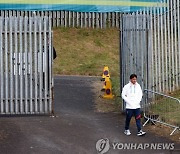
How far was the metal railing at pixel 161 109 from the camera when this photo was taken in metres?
12.7

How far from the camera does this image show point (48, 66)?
540 inches

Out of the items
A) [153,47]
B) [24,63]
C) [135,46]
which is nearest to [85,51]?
[153,47]

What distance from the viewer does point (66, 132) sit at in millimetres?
12141

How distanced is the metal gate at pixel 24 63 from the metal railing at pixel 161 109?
94.4 inches

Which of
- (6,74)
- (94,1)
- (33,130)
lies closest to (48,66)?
(6,74)

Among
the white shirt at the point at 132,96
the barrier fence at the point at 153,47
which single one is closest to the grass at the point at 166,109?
the barrier fence at the point at 153,47

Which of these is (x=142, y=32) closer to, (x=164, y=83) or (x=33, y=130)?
(x=164, y=83)

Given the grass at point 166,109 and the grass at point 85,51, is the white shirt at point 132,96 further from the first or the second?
the grass at point 85,51

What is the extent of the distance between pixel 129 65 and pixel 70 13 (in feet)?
42.8

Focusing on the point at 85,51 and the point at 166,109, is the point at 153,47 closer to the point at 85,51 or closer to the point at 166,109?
the point at 166,109

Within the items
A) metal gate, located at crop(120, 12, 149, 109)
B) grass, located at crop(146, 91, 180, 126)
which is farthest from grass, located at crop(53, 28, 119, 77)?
grass, located at crop(146, 91, 180, 126)

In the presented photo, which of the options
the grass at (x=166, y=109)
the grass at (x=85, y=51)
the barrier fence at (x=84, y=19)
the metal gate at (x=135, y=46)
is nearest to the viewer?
the grass at (x=166, y=109)

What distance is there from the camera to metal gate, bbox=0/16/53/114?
1359cm

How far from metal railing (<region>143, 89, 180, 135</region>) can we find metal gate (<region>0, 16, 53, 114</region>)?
7.87 ft
